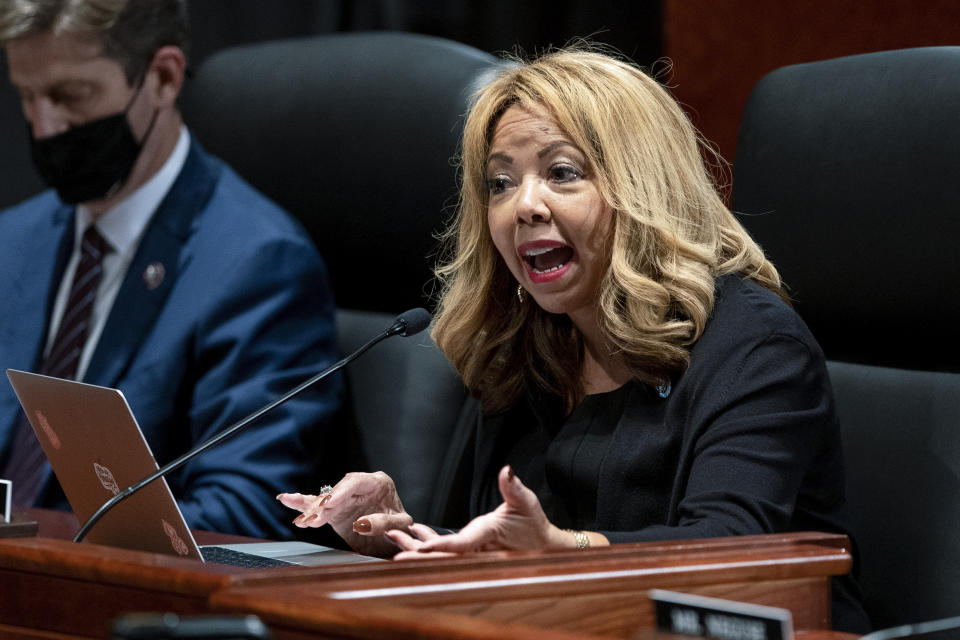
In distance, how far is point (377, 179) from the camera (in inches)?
80.8

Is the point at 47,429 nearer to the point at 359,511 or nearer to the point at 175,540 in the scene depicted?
the point at 175,540

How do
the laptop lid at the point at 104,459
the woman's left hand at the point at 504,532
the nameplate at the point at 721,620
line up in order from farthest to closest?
the laptop lid at the point at 104,459 < the woman's left hand at the point at 504,532 < the nameplate at the point at 721,620

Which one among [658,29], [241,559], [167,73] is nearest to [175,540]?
[241,559]

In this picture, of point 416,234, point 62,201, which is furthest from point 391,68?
point 62,201

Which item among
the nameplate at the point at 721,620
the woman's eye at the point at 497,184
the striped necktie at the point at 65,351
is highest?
the nameplate at the point at 721,620

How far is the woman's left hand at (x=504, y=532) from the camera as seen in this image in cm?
102

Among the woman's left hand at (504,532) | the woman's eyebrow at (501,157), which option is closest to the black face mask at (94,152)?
the woman's eyebrow at (501,157)

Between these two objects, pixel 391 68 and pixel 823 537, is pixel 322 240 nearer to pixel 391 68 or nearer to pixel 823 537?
pixel 391 68

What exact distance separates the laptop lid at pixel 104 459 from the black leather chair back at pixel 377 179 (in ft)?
2.19

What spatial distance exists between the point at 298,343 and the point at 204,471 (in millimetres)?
235

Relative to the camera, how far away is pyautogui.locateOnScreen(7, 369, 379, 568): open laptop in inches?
46.8

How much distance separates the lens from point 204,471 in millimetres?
1824

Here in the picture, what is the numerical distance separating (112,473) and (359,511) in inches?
10.2

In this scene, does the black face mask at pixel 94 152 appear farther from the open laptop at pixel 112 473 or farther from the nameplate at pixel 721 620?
the nameplate at pixel 721 620
